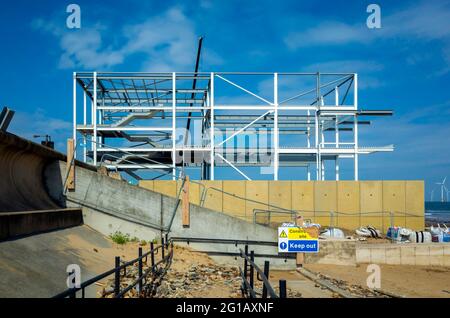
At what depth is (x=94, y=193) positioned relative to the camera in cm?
1672

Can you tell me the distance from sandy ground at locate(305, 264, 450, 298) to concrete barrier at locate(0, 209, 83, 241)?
871cm

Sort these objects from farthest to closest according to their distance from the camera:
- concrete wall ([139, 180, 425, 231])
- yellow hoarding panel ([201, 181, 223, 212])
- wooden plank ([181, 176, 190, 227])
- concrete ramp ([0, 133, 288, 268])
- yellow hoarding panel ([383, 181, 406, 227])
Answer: yellow hoarding panel ([383, 181, 406, 227]) → concrete wall ([139, 180, 425, 231]) → yellow hoarding panel ([201, 181, 223, 212]) → wooden plank ([181, 176, 190, 227]) → concrete ramp ([0, 133, 288, 268])

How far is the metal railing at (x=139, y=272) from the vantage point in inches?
224

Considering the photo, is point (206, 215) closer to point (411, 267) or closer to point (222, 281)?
point (222, 281)

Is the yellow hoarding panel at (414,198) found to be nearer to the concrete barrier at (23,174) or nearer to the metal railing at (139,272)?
the metal railing at (139,272)

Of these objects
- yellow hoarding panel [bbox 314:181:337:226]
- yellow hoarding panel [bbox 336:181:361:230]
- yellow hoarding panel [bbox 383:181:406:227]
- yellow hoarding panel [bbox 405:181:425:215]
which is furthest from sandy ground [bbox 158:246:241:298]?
yellow hoarding panel [bbox 405:181:425:215]

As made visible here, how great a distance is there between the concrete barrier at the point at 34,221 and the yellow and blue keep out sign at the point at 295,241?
22.9 feet

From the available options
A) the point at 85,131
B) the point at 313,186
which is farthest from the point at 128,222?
the point at 85,131

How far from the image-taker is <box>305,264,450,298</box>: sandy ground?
607 inches

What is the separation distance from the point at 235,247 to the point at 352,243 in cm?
519

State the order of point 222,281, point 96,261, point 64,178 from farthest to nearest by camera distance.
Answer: point 64,178 < point 222,281 < point 96,261
